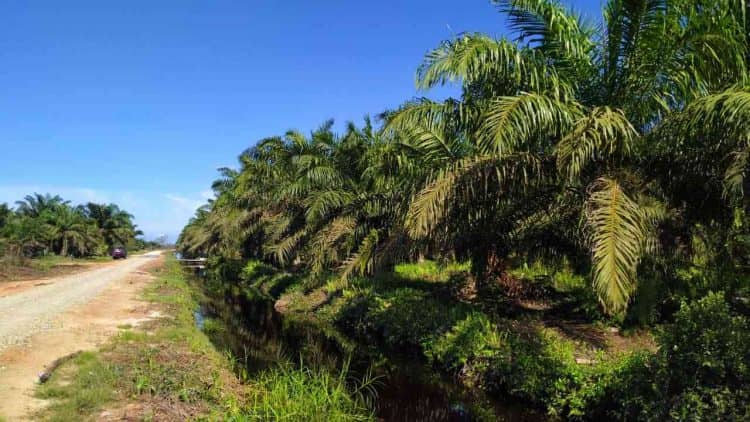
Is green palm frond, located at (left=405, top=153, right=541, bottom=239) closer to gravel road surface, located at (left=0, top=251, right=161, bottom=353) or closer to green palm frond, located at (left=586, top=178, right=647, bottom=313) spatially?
green palm frond, located at (left=586, top=178, right=647, bottom=313)

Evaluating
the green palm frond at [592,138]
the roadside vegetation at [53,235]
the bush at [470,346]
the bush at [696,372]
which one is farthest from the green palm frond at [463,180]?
the roadside vegetation at [53,235]

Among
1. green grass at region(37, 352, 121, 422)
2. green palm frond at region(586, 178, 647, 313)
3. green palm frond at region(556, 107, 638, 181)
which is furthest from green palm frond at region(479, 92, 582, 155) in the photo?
green grass at region(37, 352, 121, 422)

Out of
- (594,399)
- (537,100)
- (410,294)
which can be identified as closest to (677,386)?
(594,399)

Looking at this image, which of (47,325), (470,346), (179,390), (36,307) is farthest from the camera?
(36,307)

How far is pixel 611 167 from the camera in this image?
25.5ft

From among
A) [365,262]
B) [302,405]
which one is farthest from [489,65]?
[302,405]

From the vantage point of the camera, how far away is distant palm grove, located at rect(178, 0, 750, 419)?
5.89m

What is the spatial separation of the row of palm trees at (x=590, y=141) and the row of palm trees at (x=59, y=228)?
40.8 meters

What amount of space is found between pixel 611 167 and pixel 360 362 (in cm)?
696

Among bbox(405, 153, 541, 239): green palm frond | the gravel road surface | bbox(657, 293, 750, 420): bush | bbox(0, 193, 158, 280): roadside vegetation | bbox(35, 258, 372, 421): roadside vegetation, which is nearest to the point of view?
bbox(657, 293, 750, 420): bush

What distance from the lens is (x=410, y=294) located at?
1457 cm

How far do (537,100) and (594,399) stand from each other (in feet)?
14.9

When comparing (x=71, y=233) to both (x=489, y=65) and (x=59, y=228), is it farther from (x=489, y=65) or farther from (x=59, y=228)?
(x=489, y=65)

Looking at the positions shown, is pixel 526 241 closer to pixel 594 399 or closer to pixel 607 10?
pixel 594 399
